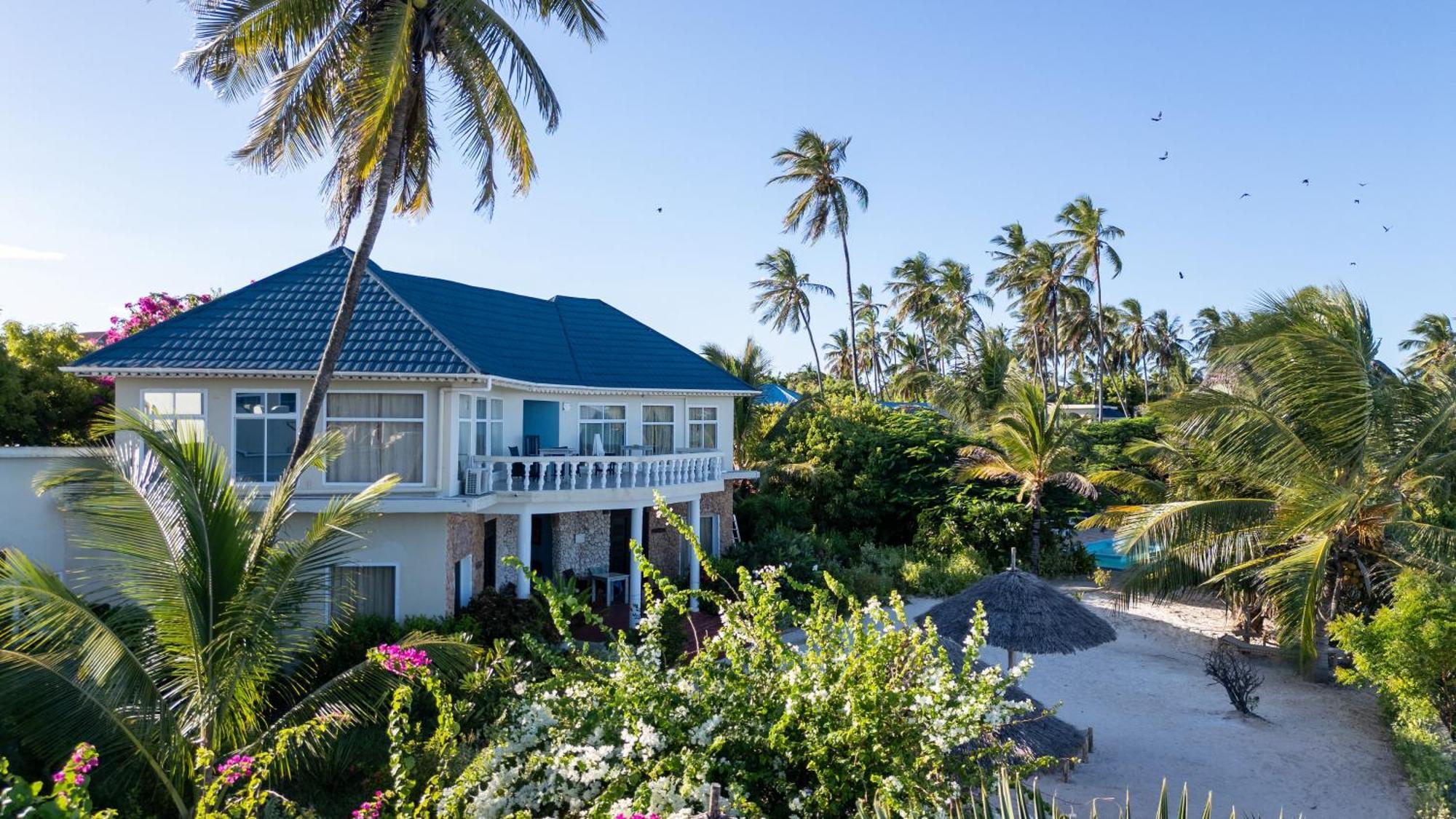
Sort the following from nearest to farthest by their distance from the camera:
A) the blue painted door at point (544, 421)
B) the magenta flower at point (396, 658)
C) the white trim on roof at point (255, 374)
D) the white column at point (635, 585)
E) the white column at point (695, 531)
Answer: the magenta flower at point (396, 658) < the white trim on roof at point (255, 374) < the white column at point (635, 585) < the blue painted door at point (544, 421) < the white column at point (695, 531)

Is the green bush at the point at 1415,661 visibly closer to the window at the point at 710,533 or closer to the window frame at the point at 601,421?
the window at the point at 710,533

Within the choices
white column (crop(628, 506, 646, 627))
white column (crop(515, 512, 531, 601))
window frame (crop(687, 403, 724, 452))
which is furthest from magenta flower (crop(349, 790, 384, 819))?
window frame (crop(687, 403, 724, 452))

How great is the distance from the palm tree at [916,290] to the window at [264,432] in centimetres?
4217

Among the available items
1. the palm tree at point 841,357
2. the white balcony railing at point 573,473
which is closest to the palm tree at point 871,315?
the palm tree at point 841,357

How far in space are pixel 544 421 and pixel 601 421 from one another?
1633 mm

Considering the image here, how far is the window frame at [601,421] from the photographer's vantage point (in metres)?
20.8

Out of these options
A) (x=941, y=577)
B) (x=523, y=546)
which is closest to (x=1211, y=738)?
(x=941, y=577)

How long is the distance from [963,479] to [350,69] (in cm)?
1886

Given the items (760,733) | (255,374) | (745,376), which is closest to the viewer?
(760,733)

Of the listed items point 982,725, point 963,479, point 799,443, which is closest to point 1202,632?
point 963,479

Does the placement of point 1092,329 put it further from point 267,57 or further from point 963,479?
point 267,57

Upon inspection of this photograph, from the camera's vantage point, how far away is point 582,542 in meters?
20.8

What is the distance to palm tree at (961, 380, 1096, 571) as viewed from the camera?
24.4m

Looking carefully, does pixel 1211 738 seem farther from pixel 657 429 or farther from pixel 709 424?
pixel 709 424
